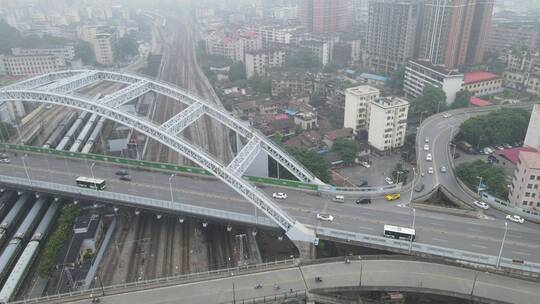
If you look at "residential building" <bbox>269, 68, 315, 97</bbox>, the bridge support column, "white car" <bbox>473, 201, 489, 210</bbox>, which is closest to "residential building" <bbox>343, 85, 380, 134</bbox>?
"residential building" <bbox>269, 68, 315, 97</bbox>

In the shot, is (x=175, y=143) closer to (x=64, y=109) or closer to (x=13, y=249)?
(x=13, y=249)

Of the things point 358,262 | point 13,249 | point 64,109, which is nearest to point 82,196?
point 13,249

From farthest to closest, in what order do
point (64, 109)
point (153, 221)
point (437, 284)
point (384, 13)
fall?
point (384, 13)
point (64, 109)
point (153, 221)
point (437, 284)

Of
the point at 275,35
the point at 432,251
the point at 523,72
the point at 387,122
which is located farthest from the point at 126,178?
the point at 275,35

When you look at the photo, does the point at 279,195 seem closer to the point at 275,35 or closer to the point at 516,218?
the point at 516,218

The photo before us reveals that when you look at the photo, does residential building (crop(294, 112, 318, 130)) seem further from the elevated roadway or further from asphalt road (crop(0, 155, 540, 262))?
the elevated roadway

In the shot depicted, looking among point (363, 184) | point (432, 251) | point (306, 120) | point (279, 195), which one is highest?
point (279, 195)

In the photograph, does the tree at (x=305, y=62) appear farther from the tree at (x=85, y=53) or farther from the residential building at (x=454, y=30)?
the tree at (x=85, y=53)
